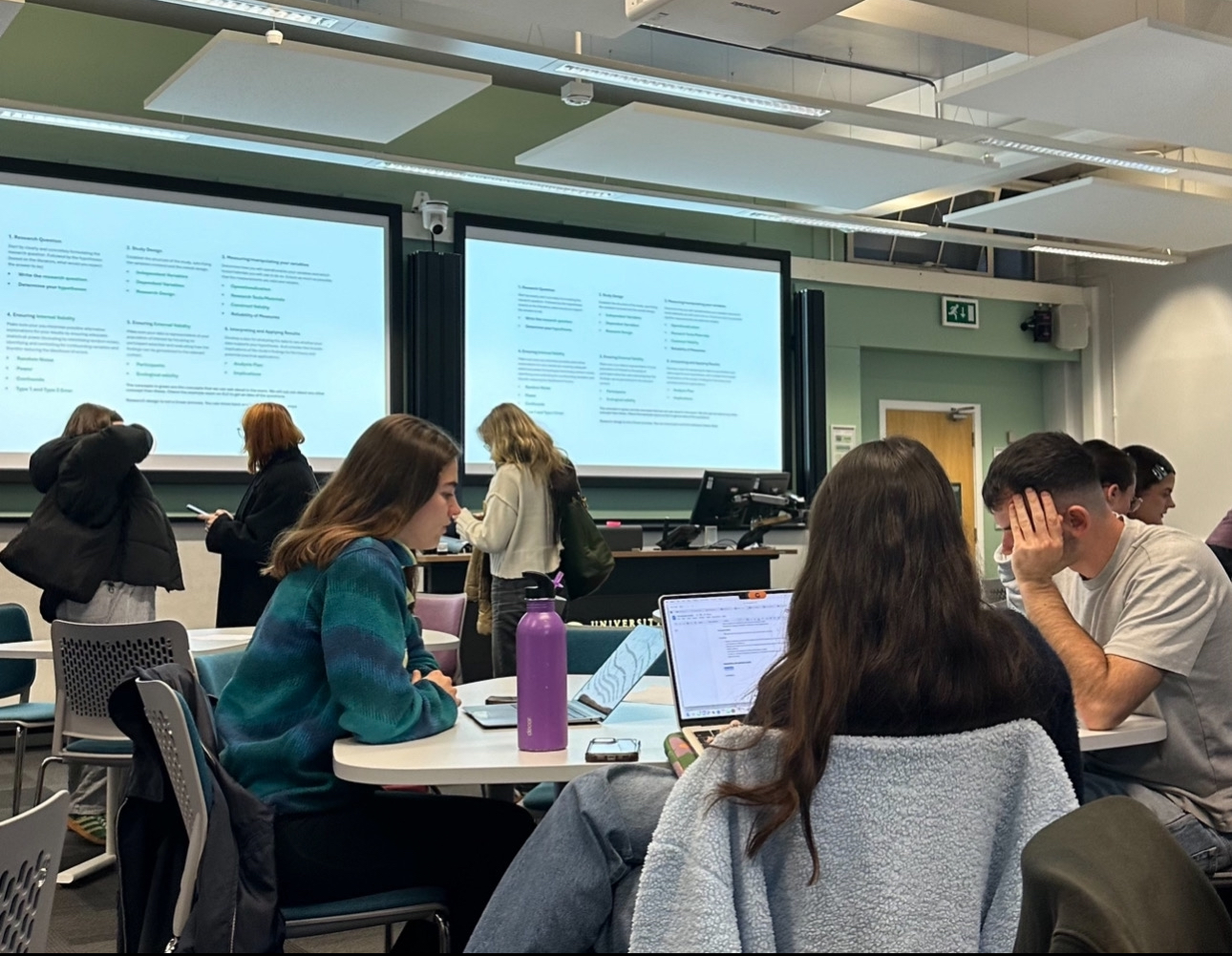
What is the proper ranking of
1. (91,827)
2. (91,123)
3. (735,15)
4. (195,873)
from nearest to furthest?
(195,873)
(91,827)
(735,15)
(91,123)

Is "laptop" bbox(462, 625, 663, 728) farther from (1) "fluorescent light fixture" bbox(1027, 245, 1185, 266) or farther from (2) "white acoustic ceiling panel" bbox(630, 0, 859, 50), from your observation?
(1) "fluorescent light fixture" bbox(1027, 245, 1185, 266)

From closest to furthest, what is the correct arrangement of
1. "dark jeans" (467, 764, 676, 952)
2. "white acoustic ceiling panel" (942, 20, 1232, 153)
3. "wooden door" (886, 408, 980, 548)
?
"dark jeans" (467, 764, 676, 952) < "white acoustic ceiling panel" (942, 20, 1232, 153) < "wooden door" (886, 408, 980, 548)

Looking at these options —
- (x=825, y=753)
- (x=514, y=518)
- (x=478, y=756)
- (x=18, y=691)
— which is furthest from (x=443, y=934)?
(x=18, y=691)

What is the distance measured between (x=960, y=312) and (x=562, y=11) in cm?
602

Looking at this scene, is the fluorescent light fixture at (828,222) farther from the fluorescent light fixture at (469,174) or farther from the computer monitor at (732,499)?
the computer monitor at (732,499)

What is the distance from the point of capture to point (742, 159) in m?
6.91

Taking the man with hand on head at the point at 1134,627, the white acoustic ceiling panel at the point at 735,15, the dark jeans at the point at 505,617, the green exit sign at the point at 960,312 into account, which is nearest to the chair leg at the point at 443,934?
the man with hand on head at the point at 1134,627

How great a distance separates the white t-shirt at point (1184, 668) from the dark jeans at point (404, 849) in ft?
3.74

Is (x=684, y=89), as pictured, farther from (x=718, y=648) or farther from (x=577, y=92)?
(x=718, y=648)

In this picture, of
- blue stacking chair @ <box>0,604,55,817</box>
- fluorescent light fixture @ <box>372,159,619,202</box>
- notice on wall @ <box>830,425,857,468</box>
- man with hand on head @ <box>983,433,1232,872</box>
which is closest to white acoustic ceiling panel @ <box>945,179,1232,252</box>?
notice on wall @ <box>830,425,857,468</box>

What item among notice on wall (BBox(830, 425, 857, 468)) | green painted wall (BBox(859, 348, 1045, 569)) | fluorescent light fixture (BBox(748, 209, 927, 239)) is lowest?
notice on wall (BBox(830, 425, 857, 468))

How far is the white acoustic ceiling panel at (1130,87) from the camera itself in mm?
5344

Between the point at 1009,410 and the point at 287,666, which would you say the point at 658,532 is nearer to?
the point at 1009,410

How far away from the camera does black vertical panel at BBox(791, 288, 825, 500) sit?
909 centimetres
